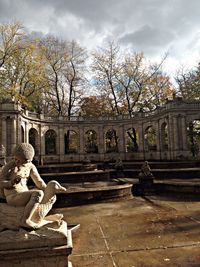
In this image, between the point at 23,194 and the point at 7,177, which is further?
the point at 7,177

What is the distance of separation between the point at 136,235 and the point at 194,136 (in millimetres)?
37394

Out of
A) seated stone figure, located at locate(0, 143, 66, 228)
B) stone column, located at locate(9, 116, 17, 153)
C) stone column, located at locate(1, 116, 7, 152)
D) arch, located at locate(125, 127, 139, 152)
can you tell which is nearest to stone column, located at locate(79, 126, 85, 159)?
arch, located at locate(125, 127, 139, 152)

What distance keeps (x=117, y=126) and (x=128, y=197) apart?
29377 mm

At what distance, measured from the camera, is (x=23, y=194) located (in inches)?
152

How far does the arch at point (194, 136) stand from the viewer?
37344 mm

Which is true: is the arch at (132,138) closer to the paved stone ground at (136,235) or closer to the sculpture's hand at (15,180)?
the paved stone ground at (136,235)

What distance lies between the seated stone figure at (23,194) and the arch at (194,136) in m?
35.2

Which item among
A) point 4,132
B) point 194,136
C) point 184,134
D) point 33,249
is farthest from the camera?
point 194,136

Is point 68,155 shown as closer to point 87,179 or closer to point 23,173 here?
point 87,179

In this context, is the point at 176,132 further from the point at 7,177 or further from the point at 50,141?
the point at 7,177

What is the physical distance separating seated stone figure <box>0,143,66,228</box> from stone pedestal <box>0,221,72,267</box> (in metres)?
0.20

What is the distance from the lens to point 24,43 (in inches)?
1330

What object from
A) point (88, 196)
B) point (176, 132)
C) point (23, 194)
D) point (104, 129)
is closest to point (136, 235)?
point (23, 194)

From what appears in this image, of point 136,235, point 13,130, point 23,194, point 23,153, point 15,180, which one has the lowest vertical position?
point 136,235
